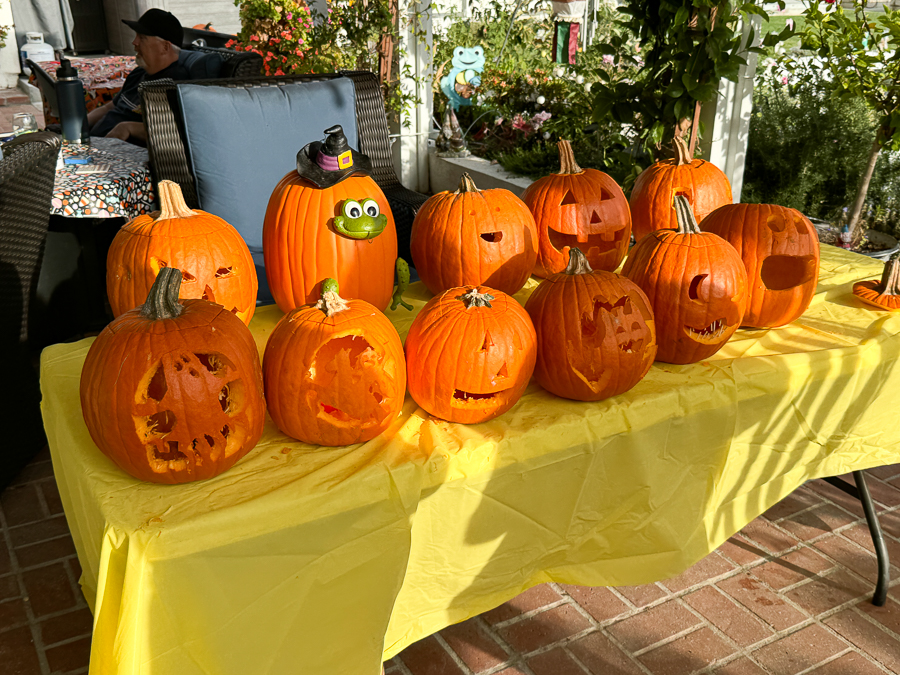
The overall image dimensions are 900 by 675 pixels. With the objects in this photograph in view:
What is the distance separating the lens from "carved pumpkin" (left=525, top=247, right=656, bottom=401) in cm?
144

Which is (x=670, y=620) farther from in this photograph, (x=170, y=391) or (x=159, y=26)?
(x=159, y=26)

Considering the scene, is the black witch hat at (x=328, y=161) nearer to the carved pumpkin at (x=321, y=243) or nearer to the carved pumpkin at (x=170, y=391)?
the carved pumpkin at (x=321, y=243)

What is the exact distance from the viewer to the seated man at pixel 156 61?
480 cm

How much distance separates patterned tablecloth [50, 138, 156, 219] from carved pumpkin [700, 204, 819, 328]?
2.60 m

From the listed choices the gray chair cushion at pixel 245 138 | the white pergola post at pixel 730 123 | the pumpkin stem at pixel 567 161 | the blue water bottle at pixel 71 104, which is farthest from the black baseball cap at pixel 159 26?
the pumpkin stem at pixel 567 161

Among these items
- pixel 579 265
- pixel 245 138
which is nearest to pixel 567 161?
pixel 579 265

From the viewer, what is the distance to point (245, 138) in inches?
117

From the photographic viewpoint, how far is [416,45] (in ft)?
17.7

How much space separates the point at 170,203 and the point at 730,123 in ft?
10.9

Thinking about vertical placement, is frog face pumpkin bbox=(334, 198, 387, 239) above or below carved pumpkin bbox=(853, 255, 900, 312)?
above

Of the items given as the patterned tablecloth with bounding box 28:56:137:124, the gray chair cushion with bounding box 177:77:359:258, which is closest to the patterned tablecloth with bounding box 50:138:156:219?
the gray chair cushion with bounding box 177:77:359:258

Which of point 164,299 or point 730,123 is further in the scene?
point 730,123

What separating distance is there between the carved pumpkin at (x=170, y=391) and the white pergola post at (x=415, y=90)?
4.53 m

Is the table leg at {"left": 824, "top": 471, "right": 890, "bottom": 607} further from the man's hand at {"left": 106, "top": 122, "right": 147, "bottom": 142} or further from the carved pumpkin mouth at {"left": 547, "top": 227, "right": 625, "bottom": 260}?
the man's hand at {"left": 106, "top": 122, "right": 147, "bottom": 142}
